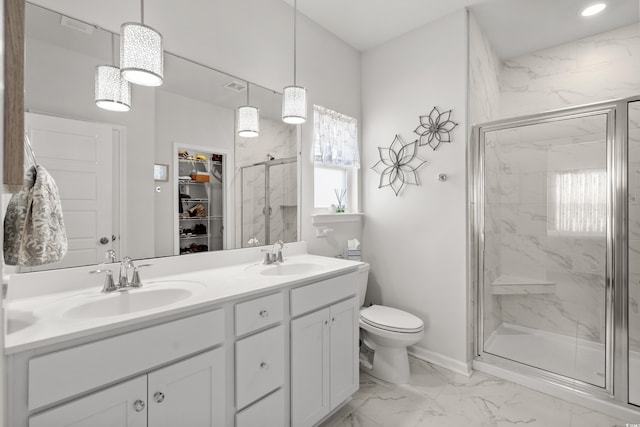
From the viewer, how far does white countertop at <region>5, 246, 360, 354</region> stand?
891 millimetres

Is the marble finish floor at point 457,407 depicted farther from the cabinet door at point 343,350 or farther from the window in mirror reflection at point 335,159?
the window in mirror reflection at point 335,159

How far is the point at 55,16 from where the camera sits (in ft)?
4.39

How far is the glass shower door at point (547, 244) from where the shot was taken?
6.64ft

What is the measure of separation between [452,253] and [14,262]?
8.10ft

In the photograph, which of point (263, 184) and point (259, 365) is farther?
point (263, 184)

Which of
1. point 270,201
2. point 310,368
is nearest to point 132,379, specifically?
point 310,368

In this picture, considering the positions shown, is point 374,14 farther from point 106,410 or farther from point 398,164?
point 106,410

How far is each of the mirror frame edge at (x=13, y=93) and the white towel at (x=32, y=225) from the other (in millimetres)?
173

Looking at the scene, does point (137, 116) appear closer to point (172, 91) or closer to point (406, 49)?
point (172, 91)

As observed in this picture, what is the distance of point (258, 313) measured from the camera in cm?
137

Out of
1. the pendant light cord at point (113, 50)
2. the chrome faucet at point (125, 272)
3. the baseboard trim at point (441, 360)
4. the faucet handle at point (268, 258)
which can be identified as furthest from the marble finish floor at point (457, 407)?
the pendant light cord at point (113, 50)

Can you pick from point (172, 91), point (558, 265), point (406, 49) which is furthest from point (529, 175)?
point (172, 91)

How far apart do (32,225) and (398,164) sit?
243 centimetres

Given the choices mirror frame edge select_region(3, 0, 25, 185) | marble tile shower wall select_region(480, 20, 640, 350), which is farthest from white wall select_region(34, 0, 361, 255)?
marble tile shower wall select_region(480, 20, 640, 350)
